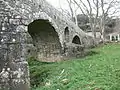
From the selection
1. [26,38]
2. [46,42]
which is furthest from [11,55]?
[46,42]

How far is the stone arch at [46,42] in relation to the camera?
1337 cm

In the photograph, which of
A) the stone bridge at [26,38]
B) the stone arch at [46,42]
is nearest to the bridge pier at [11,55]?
the stone bridge at [26,38]

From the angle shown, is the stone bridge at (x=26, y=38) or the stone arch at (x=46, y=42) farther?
the stone arch at (x=46, y=42)

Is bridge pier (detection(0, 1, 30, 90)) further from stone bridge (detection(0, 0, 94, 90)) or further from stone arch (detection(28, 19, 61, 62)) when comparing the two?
stone arch (detection(28, 19, 61, 62))

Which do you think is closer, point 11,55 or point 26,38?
point 11,55

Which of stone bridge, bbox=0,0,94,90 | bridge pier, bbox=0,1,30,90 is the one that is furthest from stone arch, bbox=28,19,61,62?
bridge pier, bbox=0,1,30,90

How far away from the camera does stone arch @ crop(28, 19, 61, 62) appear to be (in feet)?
43.9

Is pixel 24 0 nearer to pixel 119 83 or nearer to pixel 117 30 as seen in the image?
pixel 119 83

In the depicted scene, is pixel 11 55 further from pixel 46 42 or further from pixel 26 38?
pixel 46 42

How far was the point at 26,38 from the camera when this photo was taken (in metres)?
7.54

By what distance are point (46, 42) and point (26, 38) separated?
6523 millimetres

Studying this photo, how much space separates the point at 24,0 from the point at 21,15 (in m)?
1.26

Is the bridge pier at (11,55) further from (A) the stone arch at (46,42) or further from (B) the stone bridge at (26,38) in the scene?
(A) the stone arch at (46,42)

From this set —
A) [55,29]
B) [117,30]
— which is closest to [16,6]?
[55,29]
